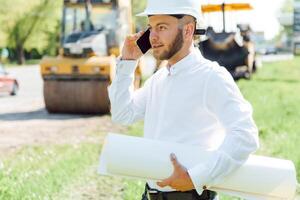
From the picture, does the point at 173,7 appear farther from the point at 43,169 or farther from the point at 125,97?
the point at 43,169

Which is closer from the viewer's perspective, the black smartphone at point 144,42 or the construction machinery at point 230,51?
the black smartphone at point 144,42

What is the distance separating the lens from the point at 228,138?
273cm

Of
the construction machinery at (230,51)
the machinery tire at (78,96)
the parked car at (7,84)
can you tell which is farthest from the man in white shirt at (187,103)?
the construction machinery at (230,51)

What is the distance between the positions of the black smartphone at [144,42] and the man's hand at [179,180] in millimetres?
628

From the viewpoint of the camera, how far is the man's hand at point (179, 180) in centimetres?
275

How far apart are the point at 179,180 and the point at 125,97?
1.90ft

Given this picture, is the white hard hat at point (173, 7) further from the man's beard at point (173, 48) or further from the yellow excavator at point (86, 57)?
the yellow excavator at point (86, 57)

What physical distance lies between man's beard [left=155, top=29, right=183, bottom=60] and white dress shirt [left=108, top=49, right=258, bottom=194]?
52 mm

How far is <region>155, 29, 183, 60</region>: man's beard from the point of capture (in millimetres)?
2902

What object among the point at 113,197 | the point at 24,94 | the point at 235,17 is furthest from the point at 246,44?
the point at 113,197

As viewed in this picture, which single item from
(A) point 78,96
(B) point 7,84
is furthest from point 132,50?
(B) point 7,84

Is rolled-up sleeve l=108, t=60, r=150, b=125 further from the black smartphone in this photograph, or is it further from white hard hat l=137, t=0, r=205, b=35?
white hard hat l=137, t=0, r=205, b=35

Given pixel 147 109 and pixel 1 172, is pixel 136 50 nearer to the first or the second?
pixel 147 109

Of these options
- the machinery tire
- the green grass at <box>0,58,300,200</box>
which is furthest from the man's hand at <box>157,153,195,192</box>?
the machinery tire
